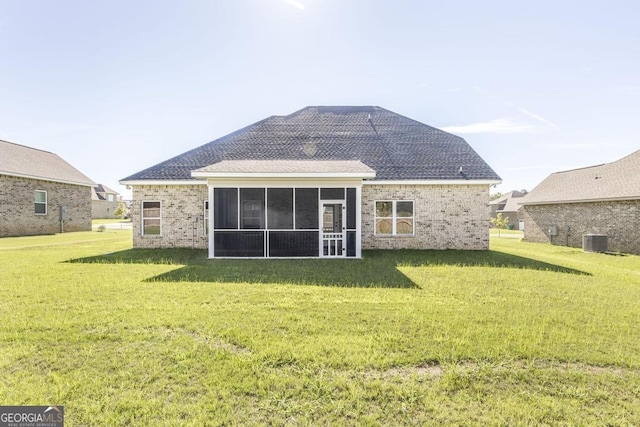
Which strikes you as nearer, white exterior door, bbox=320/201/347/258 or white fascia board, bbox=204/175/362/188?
white fascia board, bbox=204/175/362/188

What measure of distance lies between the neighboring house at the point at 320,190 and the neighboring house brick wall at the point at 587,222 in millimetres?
7664

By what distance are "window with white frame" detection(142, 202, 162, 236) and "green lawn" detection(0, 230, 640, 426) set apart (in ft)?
23.3

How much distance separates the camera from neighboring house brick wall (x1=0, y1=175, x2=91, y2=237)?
72.1 feet

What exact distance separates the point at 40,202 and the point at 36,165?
3403 mm

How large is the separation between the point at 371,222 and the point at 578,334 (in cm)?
1070

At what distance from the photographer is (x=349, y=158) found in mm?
Answer: 17359

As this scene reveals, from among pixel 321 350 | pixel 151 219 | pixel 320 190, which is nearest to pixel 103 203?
pixel 151 219

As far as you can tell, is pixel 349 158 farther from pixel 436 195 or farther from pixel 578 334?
pixel 578 334

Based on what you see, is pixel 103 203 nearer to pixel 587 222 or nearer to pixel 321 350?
pixel 321 350

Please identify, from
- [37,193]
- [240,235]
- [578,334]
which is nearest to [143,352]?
[578,334]

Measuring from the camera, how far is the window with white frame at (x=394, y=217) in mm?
15797

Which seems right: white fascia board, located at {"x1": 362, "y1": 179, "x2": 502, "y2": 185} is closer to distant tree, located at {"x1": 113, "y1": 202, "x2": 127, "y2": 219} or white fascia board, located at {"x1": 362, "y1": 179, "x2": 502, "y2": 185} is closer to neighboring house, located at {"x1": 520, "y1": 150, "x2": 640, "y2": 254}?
neighboring house, located at {"x1": 520, "y1": 150, "x2": 640, "y2": 254}

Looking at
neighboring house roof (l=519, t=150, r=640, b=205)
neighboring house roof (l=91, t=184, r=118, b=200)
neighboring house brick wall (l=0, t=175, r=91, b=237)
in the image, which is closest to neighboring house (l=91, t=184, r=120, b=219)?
neighboring house roof (l=91, t=184, r=118, b=200)

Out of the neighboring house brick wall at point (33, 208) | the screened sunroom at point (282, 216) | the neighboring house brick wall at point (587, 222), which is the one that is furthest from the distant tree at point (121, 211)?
the neighboring house brick wall at point (587, 222)
